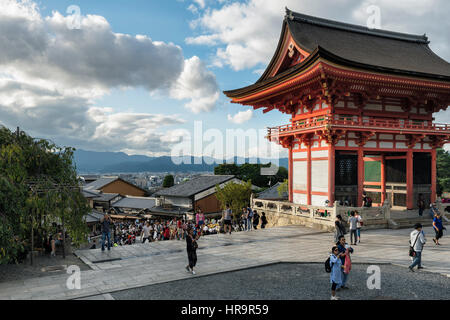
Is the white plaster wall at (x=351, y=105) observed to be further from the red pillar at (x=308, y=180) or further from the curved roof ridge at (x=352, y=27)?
the curved roof ridge at (x=352, y=27)

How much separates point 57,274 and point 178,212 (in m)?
34.3

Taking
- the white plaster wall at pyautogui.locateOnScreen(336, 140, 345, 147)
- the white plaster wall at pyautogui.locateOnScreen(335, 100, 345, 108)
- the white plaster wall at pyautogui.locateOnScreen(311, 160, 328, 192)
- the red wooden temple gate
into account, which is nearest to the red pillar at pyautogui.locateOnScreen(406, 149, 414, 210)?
the red wooden temple gate

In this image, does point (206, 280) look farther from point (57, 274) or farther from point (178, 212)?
point (178, 212)

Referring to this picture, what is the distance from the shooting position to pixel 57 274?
11.8m

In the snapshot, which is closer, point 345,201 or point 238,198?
point 345,201

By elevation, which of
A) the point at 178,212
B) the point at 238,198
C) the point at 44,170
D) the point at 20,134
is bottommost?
the point at 178,212

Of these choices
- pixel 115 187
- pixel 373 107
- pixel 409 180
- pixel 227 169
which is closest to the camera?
pixel 373 107

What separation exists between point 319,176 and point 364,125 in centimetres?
437

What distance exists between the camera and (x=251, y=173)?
82.2 m

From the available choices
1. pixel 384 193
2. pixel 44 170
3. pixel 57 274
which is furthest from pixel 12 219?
pixel 384 193

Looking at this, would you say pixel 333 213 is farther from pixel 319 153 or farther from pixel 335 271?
pixel 335 271

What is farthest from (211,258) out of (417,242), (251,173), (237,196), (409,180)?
(251,173)

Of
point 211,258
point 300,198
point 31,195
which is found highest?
point 31,195
